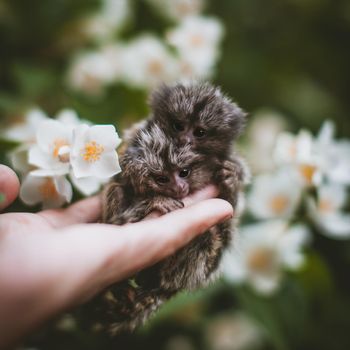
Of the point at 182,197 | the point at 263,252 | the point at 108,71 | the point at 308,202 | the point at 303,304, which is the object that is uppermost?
the point at 182,197

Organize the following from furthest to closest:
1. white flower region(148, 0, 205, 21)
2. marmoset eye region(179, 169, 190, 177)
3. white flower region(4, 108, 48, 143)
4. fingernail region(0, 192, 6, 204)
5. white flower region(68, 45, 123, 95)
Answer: white flower region(148, 0, 205, 21) → white flower region(68, 45, 123, 95) → white flower region(4, 108, 48, 143) → marmoset eye region(179, 169, 190, 177) → fingernail region(0, 192, 6, 204)

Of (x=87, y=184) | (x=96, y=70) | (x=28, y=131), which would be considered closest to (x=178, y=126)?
(x=87, y=184)

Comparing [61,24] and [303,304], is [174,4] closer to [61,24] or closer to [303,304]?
[61,24]

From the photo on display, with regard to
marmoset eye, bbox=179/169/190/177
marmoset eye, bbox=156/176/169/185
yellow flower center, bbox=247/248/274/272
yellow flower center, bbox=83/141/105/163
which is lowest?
yellow flower center, bbox=247/248/274/272

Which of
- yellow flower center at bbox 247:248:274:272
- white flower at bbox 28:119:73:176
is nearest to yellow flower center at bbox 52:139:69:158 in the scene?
white flower at bbox 28:119:73:176

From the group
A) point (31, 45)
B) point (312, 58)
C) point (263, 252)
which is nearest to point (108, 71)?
point (31, 45)

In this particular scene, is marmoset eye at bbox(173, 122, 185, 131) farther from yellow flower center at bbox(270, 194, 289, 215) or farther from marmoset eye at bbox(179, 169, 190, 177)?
yellow flower center at bbox(270, 194, 289, 215)
